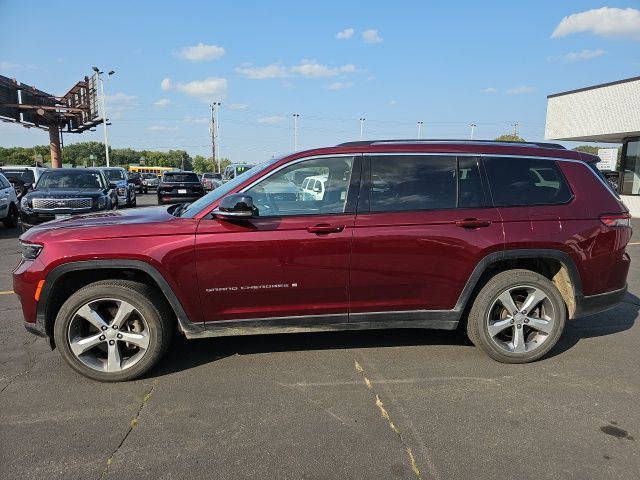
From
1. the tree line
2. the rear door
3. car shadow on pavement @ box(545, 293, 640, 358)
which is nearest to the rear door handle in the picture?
the rear door

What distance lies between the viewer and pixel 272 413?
10.6 feet

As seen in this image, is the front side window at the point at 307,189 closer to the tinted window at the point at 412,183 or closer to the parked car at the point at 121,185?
the tinted window at the point at 412,183

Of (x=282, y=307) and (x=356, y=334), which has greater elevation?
(x=282, y=307)

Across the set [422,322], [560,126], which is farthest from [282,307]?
[560,126]

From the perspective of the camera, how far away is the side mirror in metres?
→ 3.49

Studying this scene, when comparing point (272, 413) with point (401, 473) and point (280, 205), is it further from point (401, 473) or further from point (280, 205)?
point (280, 205)

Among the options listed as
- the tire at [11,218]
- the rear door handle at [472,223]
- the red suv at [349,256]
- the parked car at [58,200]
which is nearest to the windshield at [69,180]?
the parked car at [58,200]

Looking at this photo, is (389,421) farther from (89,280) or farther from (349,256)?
(89,280)

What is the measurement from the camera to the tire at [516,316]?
397 centimetres

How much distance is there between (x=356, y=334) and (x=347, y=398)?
1346mm

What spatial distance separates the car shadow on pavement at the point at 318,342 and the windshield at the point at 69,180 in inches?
392

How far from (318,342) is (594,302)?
248cm

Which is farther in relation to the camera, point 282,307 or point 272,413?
point 282,307

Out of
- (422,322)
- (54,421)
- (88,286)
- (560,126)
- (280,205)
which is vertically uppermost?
(560,126)
